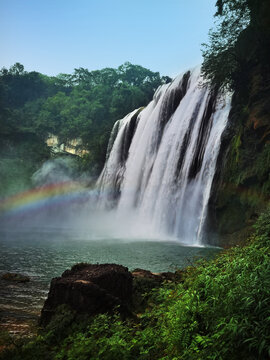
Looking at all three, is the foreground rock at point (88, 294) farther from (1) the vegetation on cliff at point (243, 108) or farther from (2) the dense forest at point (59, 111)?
(2) the dense forest at point (59, 111)

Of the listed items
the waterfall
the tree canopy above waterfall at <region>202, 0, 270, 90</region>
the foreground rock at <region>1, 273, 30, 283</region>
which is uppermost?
the tree canopy above waterfall at <region>202, 0, 270, 90</region>

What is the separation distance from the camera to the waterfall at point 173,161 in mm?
17500

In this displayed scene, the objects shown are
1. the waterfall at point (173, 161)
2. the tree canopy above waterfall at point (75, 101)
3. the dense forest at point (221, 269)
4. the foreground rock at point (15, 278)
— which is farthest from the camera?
the tree canopy above waterfall at point (75, 101)

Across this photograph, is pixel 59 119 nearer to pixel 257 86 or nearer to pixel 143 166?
pixel 143 166

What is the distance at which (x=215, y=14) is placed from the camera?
18438 millimetres

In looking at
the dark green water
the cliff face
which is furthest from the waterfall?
the dark green water

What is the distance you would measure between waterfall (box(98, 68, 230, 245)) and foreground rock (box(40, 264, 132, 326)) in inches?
451

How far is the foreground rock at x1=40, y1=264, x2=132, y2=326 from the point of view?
4750mm

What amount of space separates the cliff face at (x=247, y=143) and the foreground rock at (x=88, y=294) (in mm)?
Result: 9657

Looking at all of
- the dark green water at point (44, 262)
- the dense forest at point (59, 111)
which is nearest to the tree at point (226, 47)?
the dark green water at point (44, 262)

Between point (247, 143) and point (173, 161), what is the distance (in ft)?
20.1

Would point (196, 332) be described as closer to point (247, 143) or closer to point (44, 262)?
point (44, 262)

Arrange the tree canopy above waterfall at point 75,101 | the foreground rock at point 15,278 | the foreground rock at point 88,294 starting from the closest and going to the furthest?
1. the foreground rock at point 88,294
2. the foreground rock at point 15,278
3. the tree canopy above waterfall at point 75,101

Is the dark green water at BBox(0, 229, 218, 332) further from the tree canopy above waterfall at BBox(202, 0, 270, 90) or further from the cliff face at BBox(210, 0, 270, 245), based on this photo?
the tree canopy above waterfall at BBox(202, 0, 270, 90)
